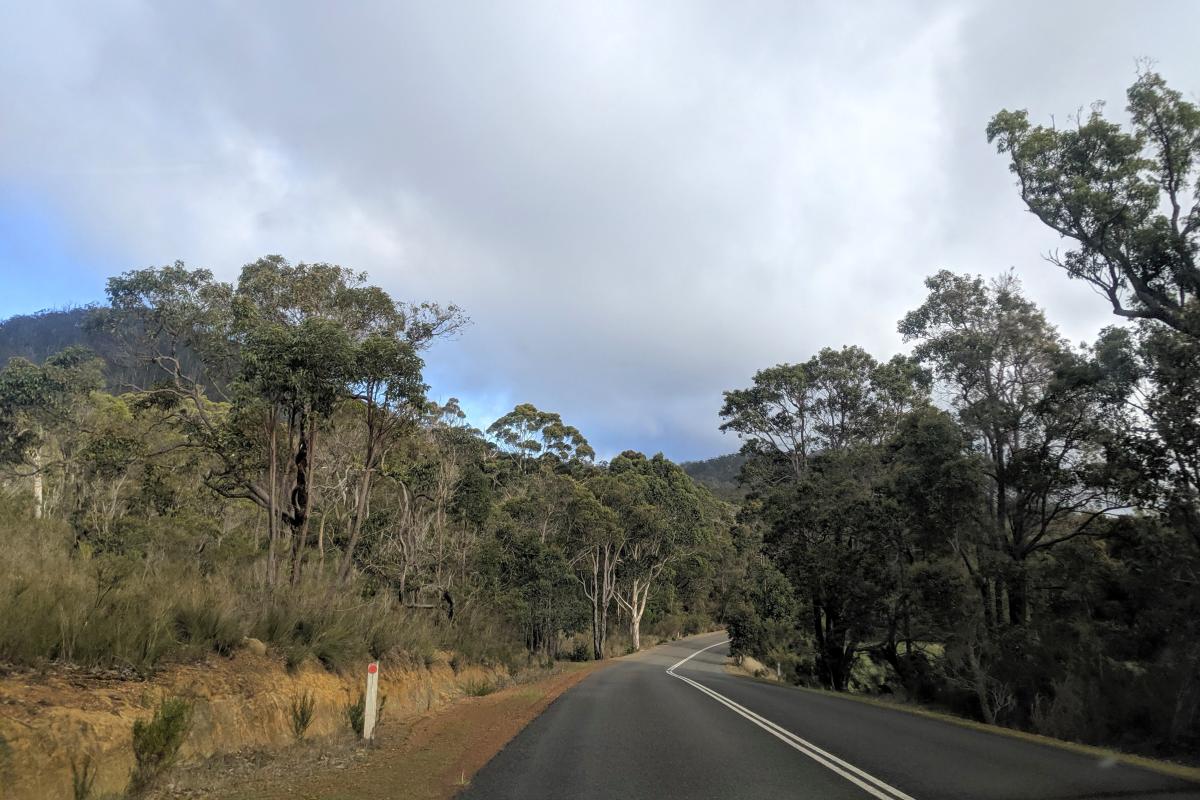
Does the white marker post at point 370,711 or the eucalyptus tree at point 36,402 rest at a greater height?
the eucalyptus tree at point 36,402

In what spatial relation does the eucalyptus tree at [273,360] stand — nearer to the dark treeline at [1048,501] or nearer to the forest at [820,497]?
the forest at [820,497]

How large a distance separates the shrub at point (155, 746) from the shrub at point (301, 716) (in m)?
3.12

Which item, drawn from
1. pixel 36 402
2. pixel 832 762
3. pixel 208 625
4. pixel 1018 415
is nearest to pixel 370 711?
pixel 208 625

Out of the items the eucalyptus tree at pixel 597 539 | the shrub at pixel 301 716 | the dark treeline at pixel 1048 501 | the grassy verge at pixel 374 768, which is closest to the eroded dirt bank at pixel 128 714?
the shrub at pixel 301 716

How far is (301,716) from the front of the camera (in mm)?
9453

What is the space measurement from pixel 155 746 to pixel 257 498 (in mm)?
12236

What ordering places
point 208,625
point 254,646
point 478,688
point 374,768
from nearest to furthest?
point 374,768 < point 208,625 < point 254,646 < point 478,688

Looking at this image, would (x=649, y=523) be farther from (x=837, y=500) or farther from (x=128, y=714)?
(x=128, y=714)

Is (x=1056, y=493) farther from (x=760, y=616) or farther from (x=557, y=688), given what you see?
(x=760, y=616)

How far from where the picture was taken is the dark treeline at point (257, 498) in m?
9.37

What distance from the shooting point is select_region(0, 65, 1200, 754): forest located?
1177cm

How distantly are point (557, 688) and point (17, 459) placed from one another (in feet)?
84.3

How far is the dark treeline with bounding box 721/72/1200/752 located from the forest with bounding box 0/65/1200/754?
0.24 ft

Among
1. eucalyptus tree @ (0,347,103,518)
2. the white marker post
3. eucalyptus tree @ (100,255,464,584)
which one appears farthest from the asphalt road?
eucalyptus tree @ (0,347,103,518)
